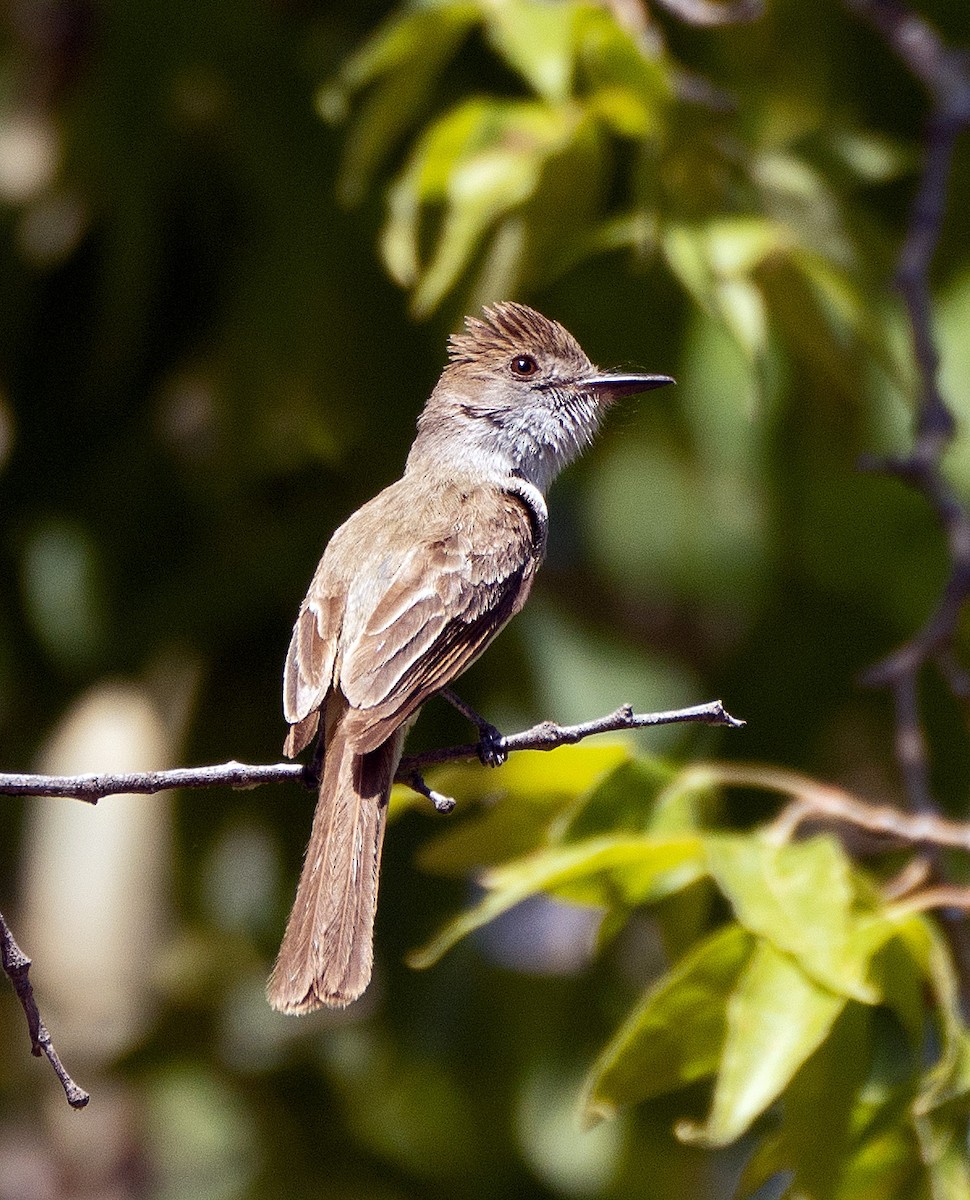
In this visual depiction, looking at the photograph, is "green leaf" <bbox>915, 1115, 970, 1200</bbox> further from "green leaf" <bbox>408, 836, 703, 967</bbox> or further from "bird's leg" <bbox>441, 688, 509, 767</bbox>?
"bird's leg" <bbox>441, 688, 509, 767</bbox>

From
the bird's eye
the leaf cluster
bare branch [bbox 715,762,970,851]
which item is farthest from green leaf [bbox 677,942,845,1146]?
the bird's eye

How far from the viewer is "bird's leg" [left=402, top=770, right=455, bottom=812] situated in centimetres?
237

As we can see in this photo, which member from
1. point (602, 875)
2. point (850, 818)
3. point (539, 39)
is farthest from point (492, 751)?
point (539, 39)

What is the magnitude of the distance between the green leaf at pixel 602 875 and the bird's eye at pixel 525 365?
3.20 feet

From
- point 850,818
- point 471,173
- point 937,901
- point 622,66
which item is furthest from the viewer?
point 622,66

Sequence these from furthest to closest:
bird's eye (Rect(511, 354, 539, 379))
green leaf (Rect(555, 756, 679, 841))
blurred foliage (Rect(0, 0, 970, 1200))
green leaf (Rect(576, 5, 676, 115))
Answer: blurred foliage (Rect(0, 0, 970, 1200)) < green leaf (Rect(576, 5, 676, 115)) < bird's eye (Rect(511, 354, 539, 379)) < green leaf (Rect(555, 756, 679, 841))

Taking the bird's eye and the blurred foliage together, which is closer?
the bird's eye

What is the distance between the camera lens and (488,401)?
10.9 ft

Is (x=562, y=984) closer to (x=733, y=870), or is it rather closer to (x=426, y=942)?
(x=426, y=942)

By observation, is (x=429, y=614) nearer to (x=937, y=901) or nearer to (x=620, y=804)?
(x=620, y=804)

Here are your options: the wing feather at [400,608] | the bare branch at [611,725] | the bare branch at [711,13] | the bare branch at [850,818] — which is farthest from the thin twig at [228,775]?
the bare branch at [711,13]

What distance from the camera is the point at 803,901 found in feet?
8.56

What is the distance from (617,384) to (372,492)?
119cm

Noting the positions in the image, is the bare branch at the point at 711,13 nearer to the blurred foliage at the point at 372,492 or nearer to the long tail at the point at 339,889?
the blurred foliage at the point at 372,492
